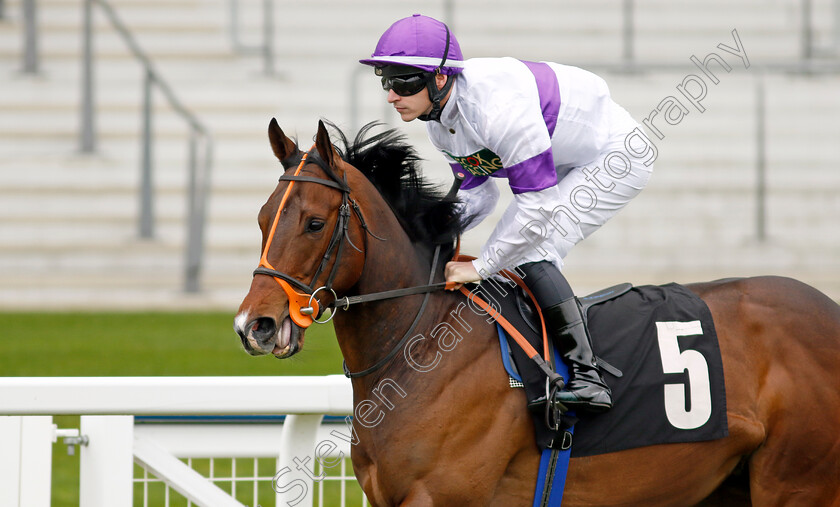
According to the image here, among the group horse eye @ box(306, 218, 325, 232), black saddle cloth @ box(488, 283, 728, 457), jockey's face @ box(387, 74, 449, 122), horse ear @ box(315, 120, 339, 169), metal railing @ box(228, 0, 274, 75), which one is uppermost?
metal railing @ box(228, 0, 274, 75)

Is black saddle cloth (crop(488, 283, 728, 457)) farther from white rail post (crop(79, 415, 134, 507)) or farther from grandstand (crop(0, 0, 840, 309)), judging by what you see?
grandstand (crop(0, 0, 840, 309))

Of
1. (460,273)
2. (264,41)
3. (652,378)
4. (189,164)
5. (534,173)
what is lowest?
(652,378)

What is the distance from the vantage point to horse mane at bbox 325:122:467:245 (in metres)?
2.80

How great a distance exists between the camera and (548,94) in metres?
2.76

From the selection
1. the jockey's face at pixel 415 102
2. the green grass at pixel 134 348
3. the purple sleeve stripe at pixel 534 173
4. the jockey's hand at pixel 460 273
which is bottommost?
the green grass at pixel 134 348

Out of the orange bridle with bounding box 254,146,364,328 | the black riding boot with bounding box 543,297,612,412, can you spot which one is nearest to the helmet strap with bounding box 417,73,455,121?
the orange bridle with bounding box 254,146,364,328

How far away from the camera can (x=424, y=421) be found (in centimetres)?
257

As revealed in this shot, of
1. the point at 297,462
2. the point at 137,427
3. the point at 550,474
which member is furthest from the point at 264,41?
the point at 550,474

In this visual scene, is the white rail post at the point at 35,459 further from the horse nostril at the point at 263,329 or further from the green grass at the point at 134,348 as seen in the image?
the green grass at the point at 134,348

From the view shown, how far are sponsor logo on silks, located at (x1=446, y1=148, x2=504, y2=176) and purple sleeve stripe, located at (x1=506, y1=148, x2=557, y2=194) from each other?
151 millimetres

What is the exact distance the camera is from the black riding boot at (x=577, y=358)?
2.62 metres

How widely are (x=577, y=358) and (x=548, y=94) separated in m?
0.71

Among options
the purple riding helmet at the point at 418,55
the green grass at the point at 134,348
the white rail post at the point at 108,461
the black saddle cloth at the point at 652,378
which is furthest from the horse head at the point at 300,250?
the green grass at the point at 134,348

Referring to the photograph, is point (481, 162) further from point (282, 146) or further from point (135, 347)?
point (135, 347)
